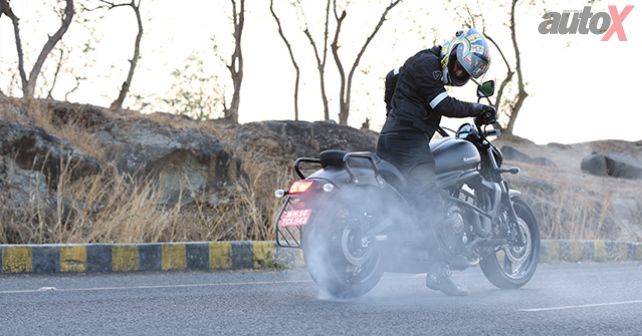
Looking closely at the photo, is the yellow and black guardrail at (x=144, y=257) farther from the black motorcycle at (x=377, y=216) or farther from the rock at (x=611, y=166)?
the rock at (x=611, y=166)

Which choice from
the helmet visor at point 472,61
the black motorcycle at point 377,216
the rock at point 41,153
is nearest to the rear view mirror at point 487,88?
the black motorcycle at point 377,216

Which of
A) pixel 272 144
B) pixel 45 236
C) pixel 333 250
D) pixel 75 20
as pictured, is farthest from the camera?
pixel 75 20

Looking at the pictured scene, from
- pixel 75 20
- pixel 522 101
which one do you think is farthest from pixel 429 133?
pixel 522 101

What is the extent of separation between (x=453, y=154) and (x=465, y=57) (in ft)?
2.74

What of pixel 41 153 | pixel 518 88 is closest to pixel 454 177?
pixel 41 153

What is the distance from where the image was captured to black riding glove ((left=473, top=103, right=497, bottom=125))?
815cm

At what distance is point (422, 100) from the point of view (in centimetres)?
799

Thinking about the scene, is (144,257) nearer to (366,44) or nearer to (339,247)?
(339,247)

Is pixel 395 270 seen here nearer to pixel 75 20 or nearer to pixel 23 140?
pixel 23 140

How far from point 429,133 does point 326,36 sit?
3094cm

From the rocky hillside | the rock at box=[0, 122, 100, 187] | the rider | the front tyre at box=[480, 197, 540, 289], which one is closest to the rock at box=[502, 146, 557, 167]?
the rocky hillside

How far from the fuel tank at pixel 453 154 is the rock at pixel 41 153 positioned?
6.76 metres

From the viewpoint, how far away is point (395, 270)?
7.92m

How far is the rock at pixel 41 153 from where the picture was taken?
13734 millimetres
